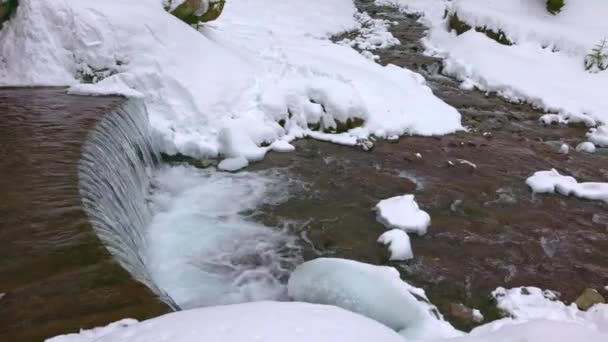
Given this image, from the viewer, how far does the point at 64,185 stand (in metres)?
3.92

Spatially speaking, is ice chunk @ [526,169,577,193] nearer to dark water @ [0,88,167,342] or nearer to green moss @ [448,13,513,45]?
dark water @ [0,88,167,342]

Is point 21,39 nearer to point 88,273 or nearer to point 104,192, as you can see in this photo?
point 104,192

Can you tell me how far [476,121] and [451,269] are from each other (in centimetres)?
413

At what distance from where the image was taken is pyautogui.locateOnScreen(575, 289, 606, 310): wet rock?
4301mm

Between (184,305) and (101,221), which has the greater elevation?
(101,221)

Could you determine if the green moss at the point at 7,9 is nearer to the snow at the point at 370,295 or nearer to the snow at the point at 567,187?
the snow at the point at 370,295

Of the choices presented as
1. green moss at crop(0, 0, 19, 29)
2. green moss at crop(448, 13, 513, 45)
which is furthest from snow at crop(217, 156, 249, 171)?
green moss at crop(448, 13, 513, 45)

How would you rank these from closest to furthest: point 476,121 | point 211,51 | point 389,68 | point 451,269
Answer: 1. point 451,269
2. point 211,51
3. point 476,121
4. point 389,68

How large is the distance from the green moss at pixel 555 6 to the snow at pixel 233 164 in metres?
8.58

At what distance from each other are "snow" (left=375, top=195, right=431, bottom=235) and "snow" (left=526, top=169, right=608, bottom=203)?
5.33 ft

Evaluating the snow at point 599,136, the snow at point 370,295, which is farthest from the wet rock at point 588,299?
the snow at point 599,136

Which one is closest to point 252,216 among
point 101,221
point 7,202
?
point 101,221

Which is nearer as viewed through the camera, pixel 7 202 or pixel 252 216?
pixel 7 202

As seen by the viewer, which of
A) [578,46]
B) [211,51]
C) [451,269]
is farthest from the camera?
[578,46]
